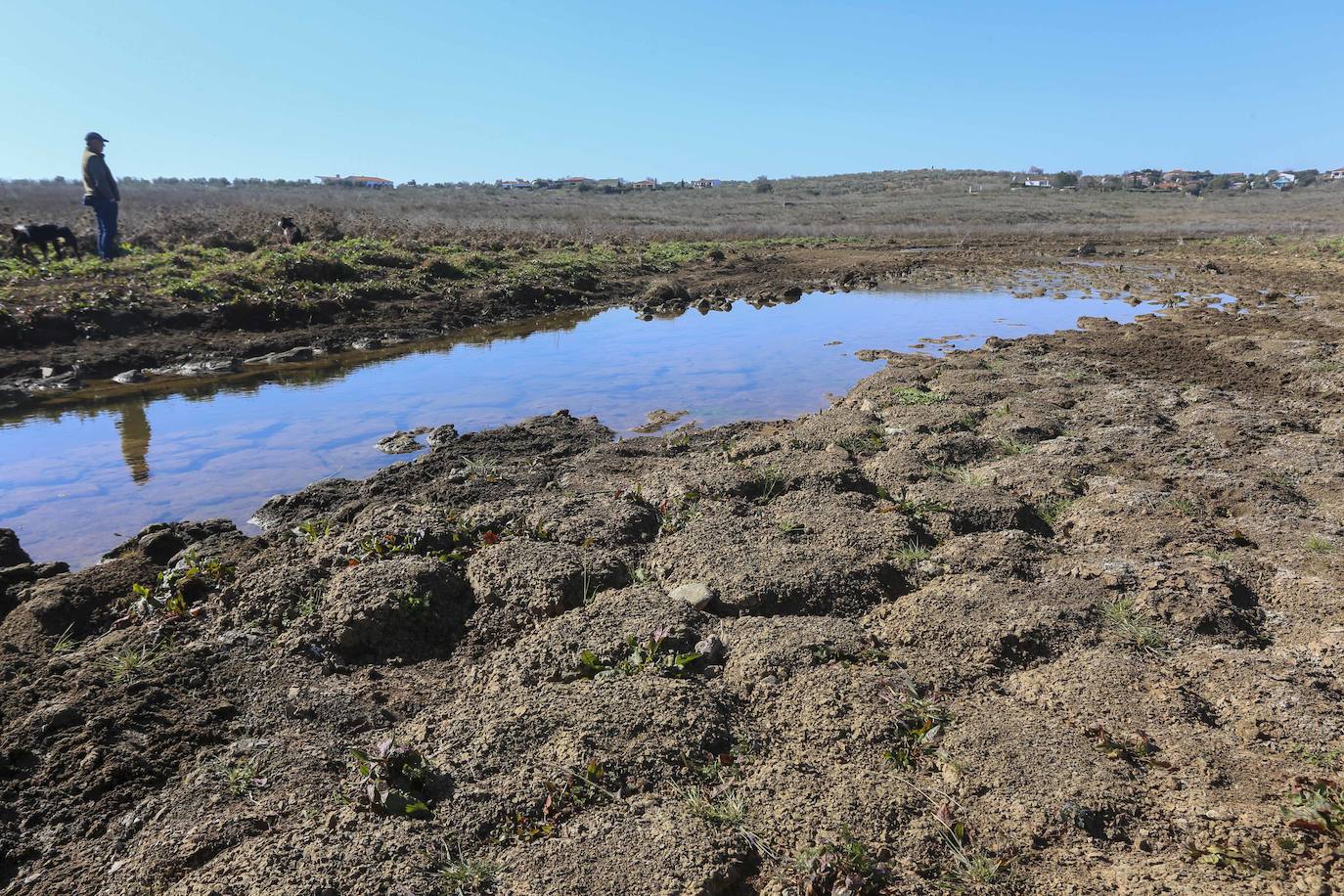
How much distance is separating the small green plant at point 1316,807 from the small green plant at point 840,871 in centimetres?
147

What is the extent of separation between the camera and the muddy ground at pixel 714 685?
2.73 meters

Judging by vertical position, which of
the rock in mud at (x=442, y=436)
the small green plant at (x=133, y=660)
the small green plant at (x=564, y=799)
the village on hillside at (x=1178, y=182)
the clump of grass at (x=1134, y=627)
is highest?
the village on hillside at (x=1178, y=182)

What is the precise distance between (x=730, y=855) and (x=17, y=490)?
7827 mm

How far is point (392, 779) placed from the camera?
306cm

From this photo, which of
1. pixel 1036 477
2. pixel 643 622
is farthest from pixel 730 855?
pixel 1036 477

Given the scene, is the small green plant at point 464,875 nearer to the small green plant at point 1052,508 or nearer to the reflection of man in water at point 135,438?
the small green plant at point 1052,508

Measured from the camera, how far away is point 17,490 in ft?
23.3

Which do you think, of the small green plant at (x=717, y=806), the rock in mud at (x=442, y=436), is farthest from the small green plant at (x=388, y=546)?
the rock in mud at (x=442, y=436)

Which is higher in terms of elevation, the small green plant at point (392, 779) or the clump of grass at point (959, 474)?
the clump of grass at point (959, 474)

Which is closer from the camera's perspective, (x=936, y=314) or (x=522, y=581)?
(x=522, y=581)

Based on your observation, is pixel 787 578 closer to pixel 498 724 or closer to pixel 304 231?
pixel 498 724

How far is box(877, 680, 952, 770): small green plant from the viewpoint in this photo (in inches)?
125

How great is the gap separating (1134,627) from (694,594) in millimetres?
2364

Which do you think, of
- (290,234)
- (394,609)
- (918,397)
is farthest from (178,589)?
(290,234)
